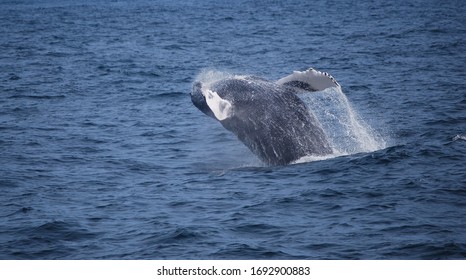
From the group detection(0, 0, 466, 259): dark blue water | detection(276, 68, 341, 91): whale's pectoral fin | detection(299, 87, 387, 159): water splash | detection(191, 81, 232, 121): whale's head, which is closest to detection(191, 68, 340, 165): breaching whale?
detection(276, 68, 341, 91): whale's pectoral fin

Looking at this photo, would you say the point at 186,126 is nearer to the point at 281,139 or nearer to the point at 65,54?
the point at 281,139

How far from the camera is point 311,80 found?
13289 millimetres

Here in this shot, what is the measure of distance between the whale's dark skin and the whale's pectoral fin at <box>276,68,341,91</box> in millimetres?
114

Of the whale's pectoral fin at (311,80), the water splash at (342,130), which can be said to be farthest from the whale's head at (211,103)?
the whale's pectoral fin at (311,80)

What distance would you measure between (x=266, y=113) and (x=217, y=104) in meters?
1.05

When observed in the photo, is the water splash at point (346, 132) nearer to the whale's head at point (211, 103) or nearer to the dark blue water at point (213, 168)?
the dark blue water at point (213, 168)

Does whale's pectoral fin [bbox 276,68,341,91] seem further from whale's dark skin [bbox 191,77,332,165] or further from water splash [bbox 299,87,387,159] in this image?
water splash [bbox 299,87,387,159]

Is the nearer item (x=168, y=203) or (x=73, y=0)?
(x=168, y=203)

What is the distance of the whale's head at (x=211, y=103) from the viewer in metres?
12.7

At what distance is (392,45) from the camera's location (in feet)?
113

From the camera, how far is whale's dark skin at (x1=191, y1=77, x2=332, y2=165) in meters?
13.5

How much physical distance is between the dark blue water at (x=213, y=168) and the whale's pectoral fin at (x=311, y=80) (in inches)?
58.3
